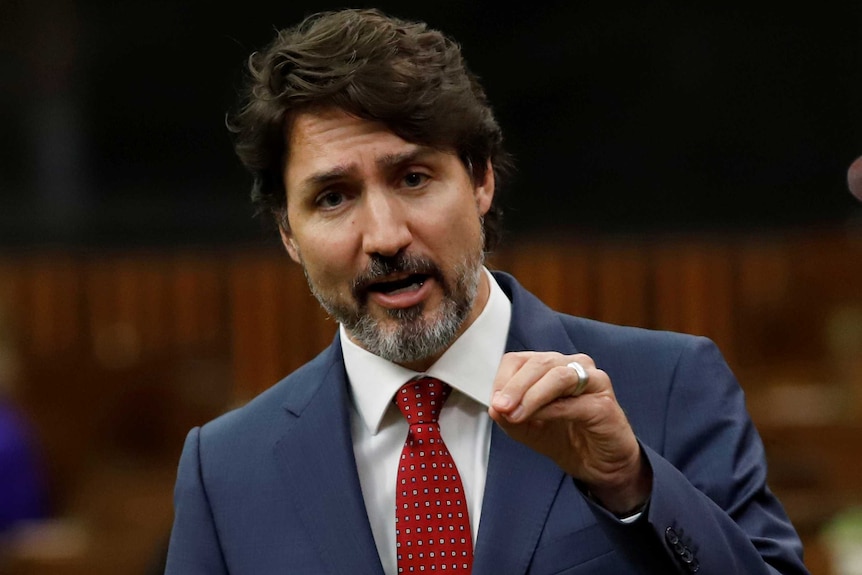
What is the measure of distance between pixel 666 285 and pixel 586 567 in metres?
3.97

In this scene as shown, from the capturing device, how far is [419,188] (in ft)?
5.69

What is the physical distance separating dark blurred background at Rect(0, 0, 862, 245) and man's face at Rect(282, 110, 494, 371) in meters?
3.82

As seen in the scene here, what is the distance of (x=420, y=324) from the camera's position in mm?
1711

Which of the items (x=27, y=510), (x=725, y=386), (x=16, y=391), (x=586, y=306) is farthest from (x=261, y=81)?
(x=16, y=391)

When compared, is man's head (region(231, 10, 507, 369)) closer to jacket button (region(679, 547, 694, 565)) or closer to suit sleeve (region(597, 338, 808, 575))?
suit sleeve (region(597, 338, 808, 575))

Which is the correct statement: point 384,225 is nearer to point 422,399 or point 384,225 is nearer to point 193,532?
point 422,399

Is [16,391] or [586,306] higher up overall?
[586,306]

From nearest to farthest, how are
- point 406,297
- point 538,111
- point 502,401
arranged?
point 502,401, point 406,297, point 538,111

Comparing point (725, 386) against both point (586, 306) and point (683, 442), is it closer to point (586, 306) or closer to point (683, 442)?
point (683, 442)

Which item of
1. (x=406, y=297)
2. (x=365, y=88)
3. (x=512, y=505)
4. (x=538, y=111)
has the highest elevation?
(x=365, y=88)

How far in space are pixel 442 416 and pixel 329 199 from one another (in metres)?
0.32

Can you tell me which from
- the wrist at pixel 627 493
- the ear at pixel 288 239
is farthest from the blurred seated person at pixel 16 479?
the wrist at pixel 627 493

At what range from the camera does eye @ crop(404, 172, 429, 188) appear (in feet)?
5.70

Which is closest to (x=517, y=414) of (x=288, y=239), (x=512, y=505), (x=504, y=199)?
(x=512, y=505)
